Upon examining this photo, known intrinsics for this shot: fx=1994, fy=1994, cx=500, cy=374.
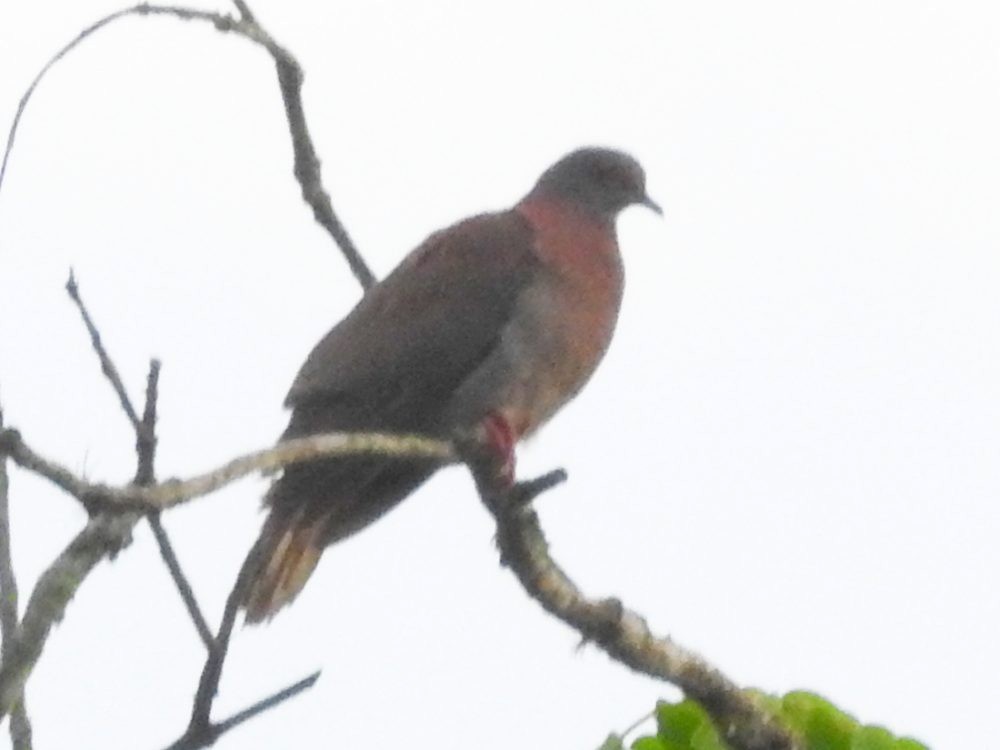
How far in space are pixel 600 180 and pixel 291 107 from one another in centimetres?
221

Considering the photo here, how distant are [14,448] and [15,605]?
544 mm

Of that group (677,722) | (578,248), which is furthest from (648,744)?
(578,248)

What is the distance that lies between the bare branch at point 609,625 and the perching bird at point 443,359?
1.04 m

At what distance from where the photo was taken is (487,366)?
5.60 metres

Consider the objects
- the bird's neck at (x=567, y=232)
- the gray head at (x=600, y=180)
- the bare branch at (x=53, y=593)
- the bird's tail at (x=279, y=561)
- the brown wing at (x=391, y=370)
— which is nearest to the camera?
the bare branch at (x=53, y=593)

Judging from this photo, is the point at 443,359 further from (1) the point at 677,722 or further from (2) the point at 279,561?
(1) the point at 677,722

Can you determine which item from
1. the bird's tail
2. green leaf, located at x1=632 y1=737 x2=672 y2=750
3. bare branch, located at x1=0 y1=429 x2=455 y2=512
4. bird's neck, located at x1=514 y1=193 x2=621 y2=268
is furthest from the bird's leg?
bare branch, located at x1=0 y1=429 x2=455 y2=512

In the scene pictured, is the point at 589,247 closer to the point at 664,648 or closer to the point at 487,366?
the point at 487,366

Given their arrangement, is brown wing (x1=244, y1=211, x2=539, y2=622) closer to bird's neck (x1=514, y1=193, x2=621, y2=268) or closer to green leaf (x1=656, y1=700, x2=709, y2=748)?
bird's neck (x1=514, y1=193, x2=621, y2=268)

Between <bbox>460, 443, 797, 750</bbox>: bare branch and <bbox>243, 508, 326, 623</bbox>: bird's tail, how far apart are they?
1.01 meters

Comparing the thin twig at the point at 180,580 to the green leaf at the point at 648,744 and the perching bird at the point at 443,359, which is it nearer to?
the green leaf at the point at 648,744

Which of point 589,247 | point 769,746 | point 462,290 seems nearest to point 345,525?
point 462,290

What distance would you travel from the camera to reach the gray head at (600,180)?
22.1 ft

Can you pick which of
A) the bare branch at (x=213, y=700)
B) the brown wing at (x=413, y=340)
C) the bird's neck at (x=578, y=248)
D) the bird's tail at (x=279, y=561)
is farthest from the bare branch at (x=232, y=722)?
the bird's neck at (x=578, y=248)
